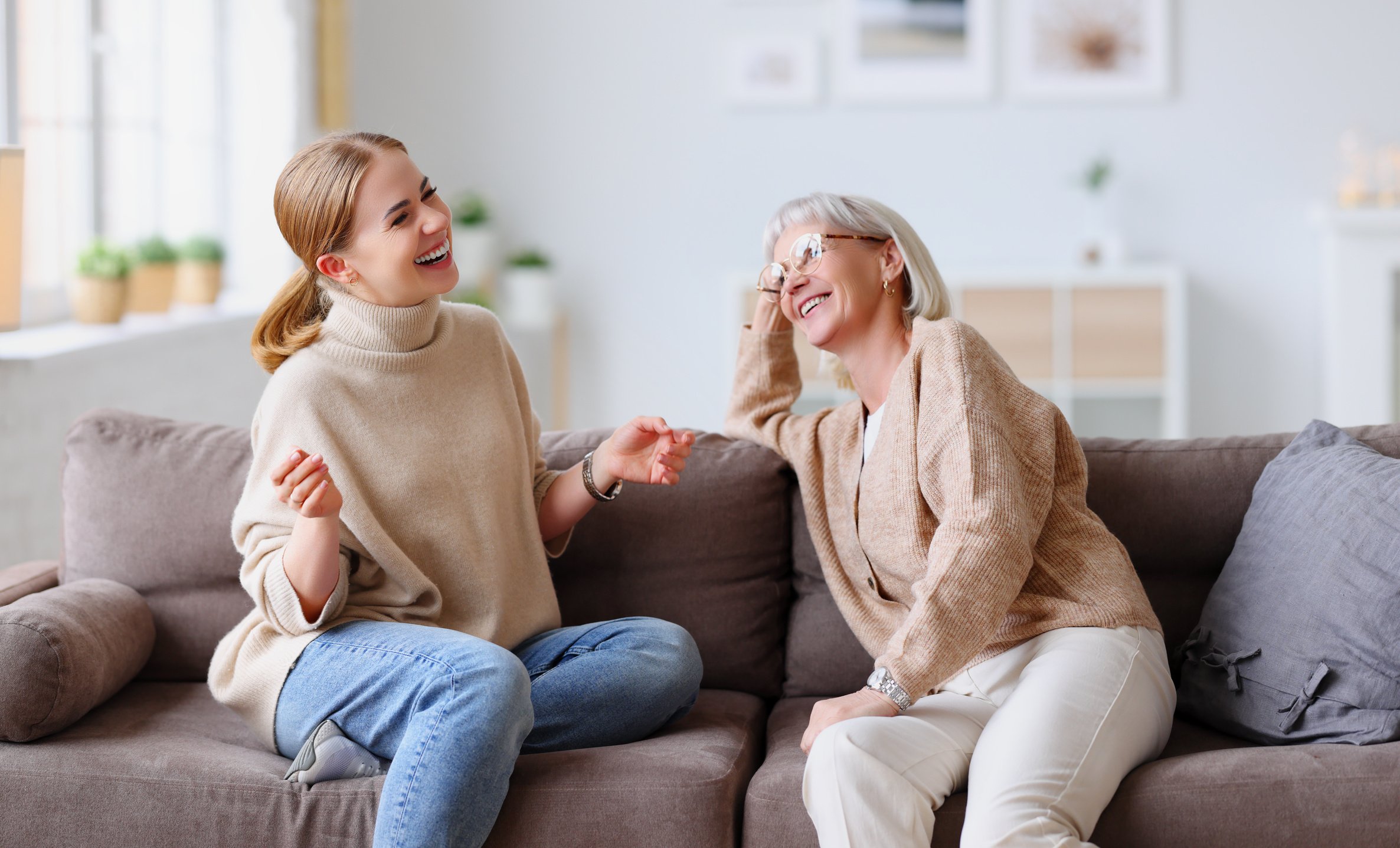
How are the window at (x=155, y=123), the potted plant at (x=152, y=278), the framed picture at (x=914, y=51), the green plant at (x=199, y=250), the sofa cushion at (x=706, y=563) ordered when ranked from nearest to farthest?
the sofa cushion at (x=706, y=563) → the window at (x=155, y=123) → the potted plant at (x=152, y=278) → the green plant at (x=199, y=250) → the framed picture at (x=914, y=51)

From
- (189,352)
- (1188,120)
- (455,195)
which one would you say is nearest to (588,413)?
(455,195)

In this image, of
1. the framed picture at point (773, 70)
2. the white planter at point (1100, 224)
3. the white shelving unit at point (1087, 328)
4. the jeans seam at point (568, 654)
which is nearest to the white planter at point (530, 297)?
the framed picture at point (773, 70)

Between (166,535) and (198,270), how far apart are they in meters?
2.02

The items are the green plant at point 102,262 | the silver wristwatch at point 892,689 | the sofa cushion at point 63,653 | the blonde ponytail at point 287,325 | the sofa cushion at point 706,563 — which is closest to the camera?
the silver wristwatch at point 892,689

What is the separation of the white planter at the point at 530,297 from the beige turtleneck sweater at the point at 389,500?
311cm

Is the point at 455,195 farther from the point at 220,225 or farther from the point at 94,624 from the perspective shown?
the point at 94,624

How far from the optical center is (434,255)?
1756mm

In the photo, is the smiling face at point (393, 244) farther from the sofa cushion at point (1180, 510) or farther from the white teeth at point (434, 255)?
the sofa cushion at point (1180, 510)

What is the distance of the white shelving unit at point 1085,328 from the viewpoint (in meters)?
4.55

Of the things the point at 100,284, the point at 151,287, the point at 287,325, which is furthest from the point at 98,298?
the point at 287,325

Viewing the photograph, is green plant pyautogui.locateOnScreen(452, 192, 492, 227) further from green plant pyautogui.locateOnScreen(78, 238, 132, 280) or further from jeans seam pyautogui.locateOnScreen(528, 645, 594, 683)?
jeans seam pyautogui.locateOnScreen(528, 645, 594, 683)

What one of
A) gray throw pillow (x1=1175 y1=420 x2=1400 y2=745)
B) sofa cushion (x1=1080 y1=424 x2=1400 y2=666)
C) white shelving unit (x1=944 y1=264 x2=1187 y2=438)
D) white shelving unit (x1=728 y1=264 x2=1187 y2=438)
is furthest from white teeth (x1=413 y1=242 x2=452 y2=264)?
white shelving unit (x1=944 y1=264 x2=1187 y2=438)

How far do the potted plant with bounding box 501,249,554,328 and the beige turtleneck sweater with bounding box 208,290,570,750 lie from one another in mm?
3108

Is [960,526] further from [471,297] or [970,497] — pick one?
[471,297]
